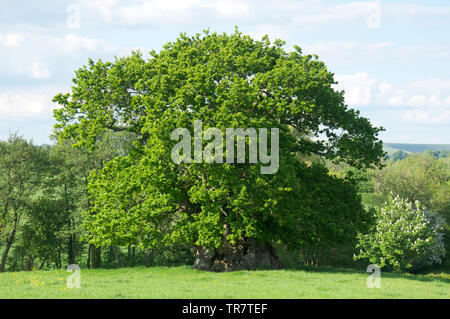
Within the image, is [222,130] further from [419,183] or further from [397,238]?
[419,183]

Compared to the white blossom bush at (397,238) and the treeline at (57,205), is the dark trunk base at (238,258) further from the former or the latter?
the white blossom bush at (397,238)

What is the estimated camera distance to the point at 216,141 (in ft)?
81.8

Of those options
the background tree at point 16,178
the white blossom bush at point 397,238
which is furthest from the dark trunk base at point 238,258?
the background tree at point 16,178

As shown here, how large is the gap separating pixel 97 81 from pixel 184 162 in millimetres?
8940

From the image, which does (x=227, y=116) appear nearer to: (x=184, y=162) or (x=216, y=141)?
(x=216, y=141)

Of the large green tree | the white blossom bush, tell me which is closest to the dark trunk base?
the large green tree

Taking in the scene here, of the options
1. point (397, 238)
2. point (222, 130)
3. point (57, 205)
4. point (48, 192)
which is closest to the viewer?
point (222, 130)

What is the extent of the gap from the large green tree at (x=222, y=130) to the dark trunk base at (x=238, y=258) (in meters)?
0.06

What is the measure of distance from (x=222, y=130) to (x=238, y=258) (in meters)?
8.58

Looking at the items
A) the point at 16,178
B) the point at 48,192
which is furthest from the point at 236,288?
the point at 16,178

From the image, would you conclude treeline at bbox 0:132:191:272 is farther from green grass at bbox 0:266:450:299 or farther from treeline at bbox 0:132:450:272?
green grass at bbox 0:266:450:299

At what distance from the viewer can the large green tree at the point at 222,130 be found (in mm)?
25641

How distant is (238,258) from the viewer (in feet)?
94.9
